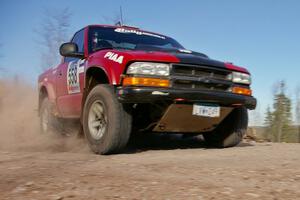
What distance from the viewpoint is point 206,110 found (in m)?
4.52

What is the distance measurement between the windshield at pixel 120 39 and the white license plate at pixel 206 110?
1.19m

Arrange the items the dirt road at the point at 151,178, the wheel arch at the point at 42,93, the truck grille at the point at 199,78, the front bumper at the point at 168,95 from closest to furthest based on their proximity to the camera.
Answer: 1. the dirt road at the point at 151,178
2. the front bumper at the point at 168,95
3. the truck grille at the point at 199,78
4. the wheel arch at the point at 42,93

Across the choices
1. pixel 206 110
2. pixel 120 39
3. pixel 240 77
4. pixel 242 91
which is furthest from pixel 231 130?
Result: pixel 120 39

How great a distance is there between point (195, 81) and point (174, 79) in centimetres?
29

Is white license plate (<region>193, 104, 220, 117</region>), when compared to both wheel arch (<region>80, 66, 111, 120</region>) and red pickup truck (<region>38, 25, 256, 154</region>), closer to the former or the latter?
red pickup truck (<region>38, 25, 256, 154</region>)

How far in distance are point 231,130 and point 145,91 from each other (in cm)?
177

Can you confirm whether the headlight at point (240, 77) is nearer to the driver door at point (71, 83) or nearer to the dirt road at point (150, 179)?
the dirt road at point (150, 179)

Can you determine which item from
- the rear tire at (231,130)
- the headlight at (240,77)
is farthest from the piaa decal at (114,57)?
the rear tire at (231,130)

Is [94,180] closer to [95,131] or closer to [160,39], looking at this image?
[95,131]

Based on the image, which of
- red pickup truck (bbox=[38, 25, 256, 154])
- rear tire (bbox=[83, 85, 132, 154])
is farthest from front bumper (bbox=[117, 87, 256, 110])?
rear tire (bbox=[83, 85, 132, 154])

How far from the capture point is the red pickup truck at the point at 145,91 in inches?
167

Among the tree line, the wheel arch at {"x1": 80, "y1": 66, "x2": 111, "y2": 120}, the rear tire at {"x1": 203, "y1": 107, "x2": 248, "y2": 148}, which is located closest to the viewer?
the wheel arch at {"x1": 80, "y1": 66, "x2": 111, "y2": 120}

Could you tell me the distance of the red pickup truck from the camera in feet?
14.0

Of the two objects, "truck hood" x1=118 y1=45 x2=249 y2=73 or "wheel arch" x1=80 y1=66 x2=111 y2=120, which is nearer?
"truck hood" x1=118 y1=45 x2=249 y2=73
